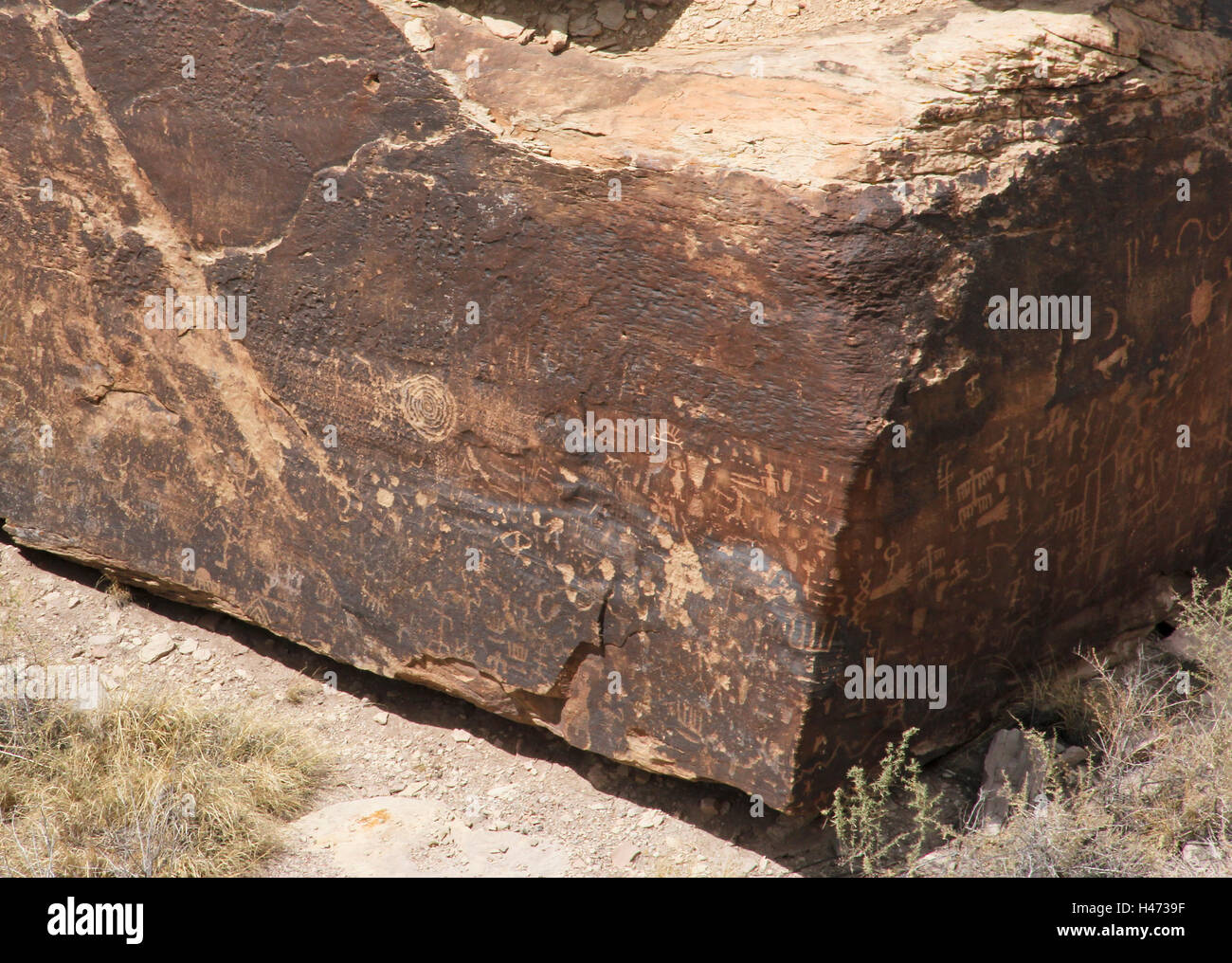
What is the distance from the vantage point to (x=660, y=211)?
2.72 meters

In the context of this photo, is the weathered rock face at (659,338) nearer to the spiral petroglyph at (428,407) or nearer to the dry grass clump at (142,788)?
the spiral petroglyph at (428,407)

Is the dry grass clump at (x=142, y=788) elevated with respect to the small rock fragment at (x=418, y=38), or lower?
lower

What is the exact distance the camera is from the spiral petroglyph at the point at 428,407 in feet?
10.3

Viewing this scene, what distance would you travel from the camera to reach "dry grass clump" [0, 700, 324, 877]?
297 centimetres

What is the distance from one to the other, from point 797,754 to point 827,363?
2.98 ft

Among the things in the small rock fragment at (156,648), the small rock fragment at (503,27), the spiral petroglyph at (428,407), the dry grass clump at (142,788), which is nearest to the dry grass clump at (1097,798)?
the spiral petroglyph at (428,407)

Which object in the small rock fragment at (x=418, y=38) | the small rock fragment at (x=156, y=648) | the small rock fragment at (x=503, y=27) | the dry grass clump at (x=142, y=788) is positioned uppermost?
the small rock fragment at (x=503, y=27)

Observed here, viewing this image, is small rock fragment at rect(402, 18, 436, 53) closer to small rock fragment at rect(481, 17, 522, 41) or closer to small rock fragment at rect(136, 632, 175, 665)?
small rock fragment at rect(481, 17, 522, 41)

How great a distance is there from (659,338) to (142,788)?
5.52 feet

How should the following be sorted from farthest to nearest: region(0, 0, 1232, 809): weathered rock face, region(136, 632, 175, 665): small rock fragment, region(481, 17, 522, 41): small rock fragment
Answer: region(136, 632, 175, 665): small rock fragment < region(481, 17, 522, 41): small rock fragment < region(0, 0, 1232, 809): weathered rock face

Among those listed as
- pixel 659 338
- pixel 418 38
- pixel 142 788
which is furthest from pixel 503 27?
pixel 142 788

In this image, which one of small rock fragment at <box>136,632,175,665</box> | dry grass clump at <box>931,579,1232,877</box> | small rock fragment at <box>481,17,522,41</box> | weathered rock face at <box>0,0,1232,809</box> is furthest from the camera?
small rock fragment at <box>136,632,175,665</box>

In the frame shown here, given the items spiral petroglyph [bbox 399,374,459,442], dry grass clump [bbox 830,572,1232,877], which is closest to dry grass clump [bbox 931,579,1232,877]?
dry grass clump [bbox 830,572,1232,877]

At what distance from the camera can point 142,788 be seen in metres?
3.11
